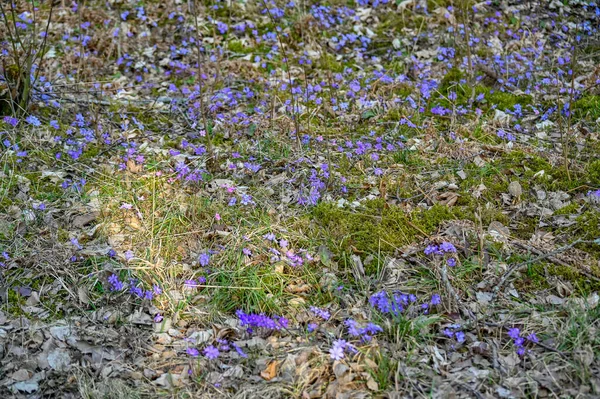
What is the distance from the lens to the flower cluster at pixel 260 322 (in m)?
3.22

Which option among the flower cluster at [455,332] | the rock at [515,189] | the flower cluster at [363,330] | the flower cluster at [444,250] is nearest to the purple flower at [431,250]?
the flower cluster at [444,250]

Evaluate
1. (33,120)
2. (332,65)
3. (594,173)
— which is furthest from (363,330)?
(332,65)

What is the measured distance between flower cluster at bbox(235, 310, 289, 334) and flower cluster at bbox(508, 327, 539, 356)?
1.11 meters

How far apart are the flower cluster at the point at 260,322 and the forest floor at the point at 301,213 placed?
1.0 inches

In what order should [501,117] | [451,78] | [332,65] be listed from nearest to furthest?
[501,117], [451,78], [332,65]

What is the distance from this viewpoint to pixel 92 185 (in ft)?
14.3

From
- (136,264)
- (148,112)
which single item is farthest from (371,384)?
(148,112)

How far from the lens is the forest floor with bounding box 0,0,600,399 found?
3076mm

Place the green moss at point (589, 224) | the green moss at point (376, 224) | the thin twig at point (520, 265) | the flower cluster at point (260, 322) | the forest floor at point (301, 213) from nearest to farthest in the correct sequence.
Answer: the forest floor at point (301, 213) < the flower cluster at point (260, 322) < the thin twig at point (520, 265) < the green moss at point (589, 224) < the green moss at point (376, 224)

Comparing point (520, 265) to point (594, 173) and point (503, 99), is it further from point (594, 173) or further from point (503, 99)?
point (503, 99)

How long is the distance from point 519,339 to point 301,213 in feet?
5.25

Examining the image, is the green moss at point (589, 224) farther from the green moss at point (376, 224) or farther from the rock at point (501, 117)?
the rock at point (501, 117)

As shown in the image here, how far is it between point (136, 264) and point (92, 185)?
97 cm

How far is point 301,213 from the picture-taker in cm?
409
